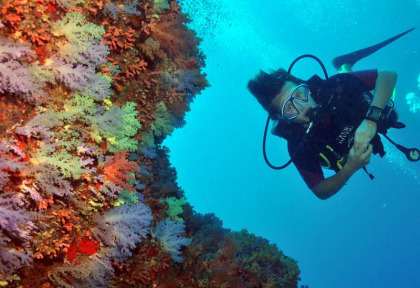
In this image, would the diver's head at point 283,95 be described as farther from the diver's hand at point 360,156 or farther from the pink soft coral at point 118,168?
the pink soft coral at point 118,168

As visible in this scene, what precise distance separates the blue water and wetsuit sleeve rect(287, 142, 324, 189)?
14568mm

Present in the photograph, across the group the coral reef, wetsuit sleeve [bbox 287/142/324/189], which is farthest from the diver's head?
the coral reef

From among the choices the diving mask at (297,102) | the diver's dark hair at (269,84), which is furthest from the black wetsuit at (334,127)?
the diver's dark hair at (269,84)

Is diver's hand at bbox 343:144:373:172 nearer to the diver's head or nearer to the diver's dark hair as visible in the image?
the diver's head

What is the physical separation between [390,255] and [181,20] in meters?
73.1

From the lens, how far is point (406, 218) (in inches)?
2279

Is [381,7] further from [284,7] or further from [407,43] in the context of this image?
[284,7]

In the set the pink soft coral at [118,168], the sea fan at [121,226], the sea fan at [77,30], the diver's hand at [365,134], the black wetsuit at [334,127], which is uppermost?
the black wetsuit at [334,127]

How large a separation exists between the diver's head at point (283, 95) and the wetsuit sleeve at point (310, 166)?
56cm

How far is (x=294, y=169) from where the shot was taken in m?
75.9

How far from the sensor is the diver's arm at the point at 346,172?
12.8ft

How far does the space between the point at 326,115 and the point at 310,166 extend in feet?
2.85

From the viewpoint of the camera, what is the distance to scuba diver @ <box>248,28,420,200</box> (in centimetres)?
445

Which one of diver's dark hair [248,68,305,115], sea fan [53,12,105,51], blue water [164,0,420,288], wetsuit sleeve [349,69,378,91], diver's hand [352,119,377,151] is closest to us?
sea fan [53,12,105,51]
